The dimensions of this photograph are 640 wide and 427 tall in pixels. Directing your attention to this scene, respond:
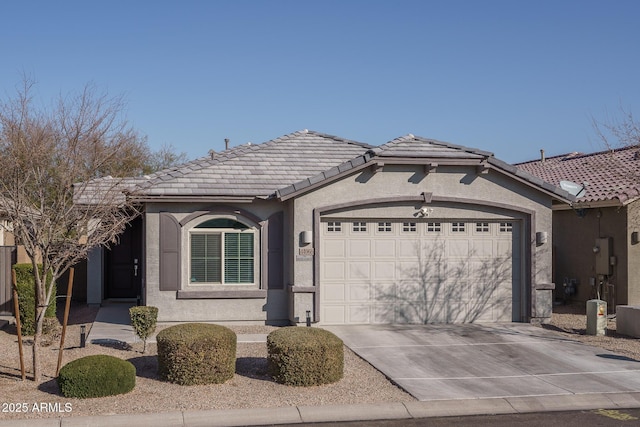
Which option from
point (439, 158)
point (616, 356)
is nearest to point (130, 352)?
point (439, 158)

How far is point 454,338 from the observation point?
14.3 m

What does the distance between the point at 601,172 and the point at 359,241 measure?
29.5 feet

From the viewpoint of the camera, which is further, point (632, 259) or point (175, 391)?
point (632, 259)

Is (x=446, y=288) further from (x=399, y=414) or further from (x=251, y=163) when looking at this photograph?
(x=399, y=414)

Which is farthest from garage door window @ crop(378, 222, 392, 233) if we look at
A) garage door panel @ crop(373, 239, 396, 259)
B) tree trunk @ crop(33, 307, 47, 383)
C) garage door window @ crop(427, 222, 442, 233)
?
tree trunk @ crop(33, 307, 47, 383)

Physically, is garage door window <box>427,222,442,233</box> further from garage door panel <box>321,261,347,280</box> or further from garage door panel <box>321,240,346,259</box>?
garage door panel <box>321,261,347,280</box>

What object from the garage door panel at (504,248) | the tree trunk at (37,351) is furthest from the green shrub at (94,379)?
the garage door panel at (504,248)

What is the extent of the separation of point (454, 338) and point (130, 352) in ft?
21.0

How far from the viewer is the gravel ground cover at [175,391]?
907 centimetres

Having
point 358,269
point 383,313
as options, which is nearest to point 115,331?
point 358,269

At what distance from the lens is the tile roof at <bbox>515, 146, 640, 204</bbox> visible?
17.1 m

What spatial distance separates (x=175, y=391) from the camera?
9.90 metres

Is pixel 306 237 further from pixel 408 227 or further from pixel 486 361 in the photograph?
pixel 486 361

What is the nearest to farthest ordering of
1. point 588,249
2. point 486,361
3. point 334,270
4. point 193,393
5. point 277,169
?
1. point 193,393
2. point 486,361
3. point 334,270
4. point 277,169
5. point 588,249
